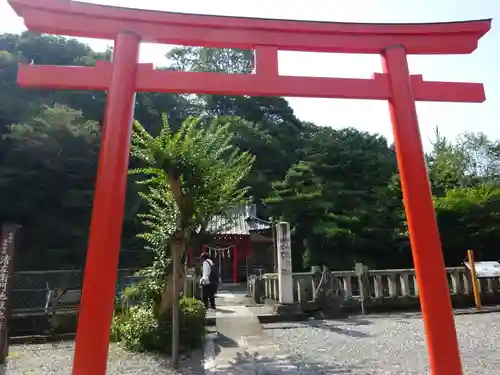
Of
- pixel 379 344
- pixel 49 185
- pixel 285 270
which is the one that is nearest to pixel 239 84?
pixel 379 344

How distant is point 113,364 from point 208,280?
5.29 metres

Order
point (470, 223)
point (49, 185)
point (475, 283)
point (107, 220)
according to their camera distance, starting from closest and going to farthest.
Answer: point (107, 220) < point (475, 283) < point (470, 223) < point (49, 185)

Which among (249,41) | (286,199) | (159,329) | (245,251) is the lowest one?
(159,329)

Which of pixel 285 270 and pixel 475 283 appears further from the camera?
pixel 475 283

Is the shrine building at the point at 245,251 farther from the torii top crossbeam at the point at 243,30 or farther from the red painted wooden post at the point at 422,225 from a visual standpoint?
the red painted wooden post at the point at 422,225

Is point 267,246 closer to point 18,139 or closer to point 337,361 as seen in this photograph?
point 18,139

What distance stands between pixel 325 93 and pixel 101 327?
3.69 metres

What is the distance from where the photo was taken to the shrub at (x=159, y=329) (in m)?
7.35

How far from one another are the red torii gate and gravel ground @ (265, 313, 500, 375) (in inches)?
89.8

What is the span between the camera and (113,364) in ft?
21.9

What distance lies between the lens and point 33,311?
423 inches

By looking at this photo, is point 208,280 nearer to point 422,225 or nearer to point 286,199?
point 422,225

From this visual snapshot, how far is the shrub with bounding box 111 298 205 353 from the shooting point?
735 centimetres

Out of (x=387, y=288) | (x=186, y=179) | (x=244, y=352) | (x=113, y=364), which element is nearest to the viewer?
(x=113, y=364)
